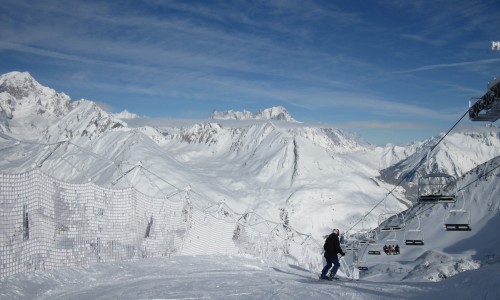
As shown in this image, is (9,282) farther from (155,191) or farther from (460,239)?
(155,191)

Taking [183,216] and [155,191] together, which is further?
[155,191]

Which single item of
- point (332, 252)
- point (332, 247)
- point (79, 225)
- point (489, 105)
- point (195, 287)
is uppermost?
point (489, 105)

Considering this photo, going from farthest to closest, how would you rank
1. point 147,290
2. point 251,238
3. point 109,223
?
point 251,238 < point 109,223 < point 147,290

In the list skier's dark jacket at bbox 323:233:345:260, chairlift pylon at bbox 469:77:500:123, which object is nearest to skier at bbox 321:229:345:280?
skier's dark jacket at bbox 323:233:345:260

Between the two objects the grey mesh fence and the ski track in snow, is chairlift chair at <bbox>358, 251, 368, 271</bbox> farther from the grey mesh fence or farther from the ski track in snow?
the ski track in snow

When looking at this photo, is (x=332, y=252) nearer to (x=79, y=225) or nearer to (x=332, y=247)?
(x=332, y=247)

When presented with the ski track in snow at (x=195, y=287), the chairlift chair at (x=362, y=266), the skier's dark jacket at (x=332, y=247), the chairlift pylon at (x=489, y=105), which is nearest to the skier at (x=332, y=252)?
the skier's dark jacket at (x=332, y=247)

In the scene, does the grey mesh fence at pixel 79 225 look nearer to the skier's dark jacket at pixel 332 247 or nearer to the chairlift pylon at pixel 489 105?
the skier's dark jacket at pixel 332 247

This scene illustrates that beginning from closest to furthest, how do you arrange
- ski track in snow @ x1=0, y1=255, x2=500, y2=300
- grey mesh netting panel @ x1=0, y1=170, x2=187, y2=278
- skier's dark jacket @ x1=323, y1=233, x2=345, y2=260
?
ski track in snow @ x1=0, y1=255, x2=500, y2=300 → grey mesh netting panel @ x1=0, y1=170, x2=187, y2=278 → skier's dark jacket @ x1=323, y1=233, x2=345, y2=260

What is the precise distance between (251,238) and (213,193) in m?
164

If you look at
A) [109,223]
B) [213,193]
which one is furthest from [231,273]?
[213,193]

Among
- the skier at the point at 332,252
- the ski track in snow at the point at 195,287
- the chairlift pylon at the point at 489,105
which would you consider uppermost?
the chairlift pylon at the point at 489,105

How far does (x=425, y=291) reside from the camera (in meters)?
11.1

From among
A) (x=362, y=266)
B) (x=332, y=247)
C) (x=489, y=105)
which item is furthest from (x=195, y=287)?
(x=362, y=266)
